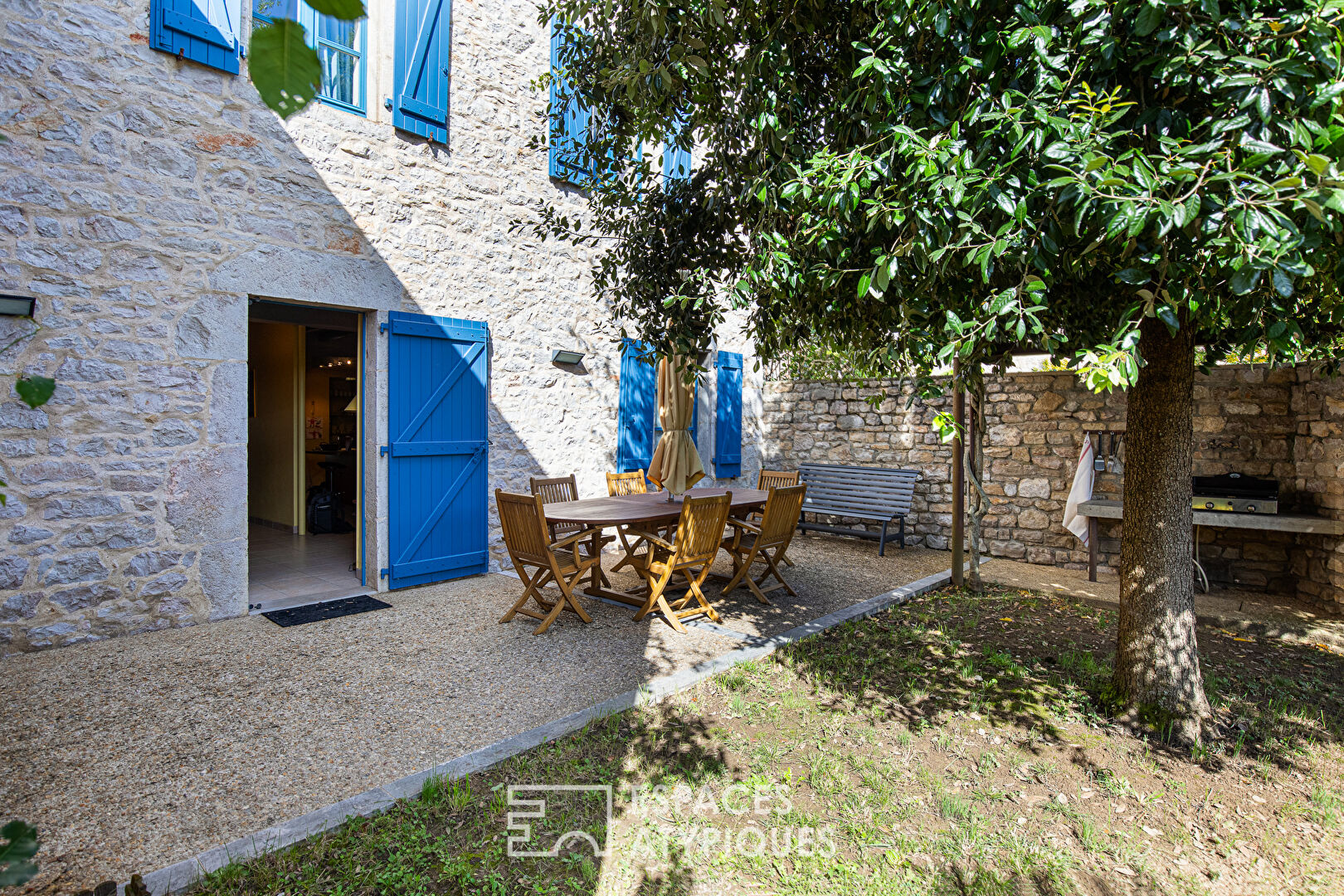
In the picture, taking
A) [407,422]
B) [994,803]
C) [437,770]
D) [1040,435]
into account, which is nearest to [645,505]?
[407,422]

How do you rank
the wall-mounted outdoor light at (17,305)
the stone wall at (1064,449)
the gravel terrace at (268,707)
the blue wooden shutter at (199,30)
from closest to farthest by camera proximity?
the gravel terrace at (268,707) → the wall-mounted outdoor light at (17,305) → the blue wooden shutter at (199,30) → the stone wall at (1064,449)

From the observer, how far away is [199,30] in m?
4.42

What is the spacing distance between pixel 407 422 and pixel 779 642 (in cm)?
316

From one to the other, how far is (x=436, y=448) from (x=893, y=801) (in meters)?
4.17

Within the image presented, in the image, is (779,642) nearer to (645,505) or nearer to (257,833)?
(645,505)

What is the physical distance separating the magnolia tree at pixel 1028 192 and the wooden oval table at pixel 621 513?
4.16 feet

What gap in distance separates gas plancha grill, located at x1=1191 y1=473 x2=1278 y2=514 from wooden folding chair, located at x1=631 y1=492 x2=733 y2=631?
353 cm

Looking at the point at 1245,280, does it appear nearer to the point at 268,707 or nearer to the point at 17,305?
the point at 268,707

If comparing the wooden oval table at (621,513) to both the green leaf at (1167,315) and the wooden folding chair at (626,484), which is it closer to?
the wooden folding chair at (626,484)

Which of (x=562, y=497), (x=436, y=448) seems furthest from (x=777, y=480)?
(x=436, y=448)

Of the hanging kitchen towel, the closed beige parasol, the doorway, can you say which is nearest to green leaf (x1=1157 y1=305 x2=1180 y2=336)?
the closed beige parasol

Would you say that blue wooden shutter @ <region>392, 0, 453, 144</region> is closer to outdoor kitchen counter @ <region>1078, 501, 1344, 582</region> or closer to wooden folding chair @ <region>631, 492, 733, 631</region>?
wooden folding chair @ <region>631, 492, 733, 631</region>

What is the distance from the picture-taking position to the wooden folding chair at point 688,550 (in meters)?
4.61

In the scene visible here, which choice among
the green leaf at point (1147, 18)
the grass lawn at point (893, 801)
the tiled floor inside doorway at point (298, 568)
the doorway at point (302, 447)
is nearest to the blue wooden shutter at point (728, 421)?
the doorway at point (302, 447)
